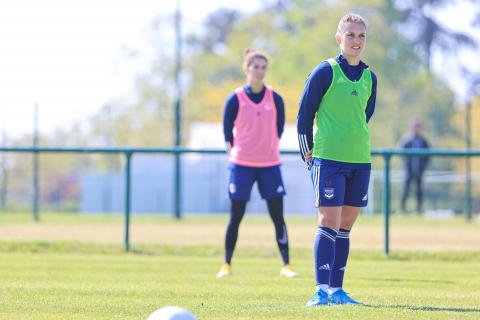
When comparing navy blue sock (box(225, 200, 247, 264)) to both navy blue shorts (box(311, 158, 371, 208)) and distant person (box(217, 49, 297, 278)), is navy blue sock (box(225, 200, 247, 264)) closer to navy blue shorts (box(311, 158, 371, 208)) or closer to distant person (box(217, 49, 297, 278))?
distant person (box(217, 49, 297, 278))

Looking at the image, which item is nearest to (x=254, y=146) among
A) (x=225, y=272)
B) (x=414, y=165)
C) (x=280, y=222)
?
(x=280, y=222)

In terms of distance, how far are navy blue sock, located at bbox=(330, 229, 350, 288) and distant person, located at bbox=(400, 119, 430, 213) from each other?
1653 centimetres

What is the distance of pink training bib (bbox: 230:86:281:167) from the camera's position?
475 inches

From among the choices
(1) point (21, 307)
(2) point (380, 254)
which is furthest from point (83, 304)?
(2) point (380, 254)

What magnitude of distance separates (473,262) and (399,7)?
45.9 metres

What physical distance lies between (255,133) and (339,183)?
343 cm

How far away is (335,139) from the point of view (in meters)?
8.80

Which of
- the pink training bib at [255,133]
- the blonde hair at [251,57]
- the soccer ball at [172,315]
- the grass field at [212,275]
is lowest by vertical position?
the grass field at [212,275]

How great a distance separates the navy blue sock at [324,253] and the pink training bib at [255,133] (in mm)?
3356

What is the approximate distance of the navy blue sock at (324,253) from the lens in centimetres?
873

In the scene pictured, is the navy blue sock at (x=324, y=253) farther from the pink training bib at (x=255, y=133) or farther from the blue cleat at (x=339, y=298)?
the pink training bib at (x=255, y=133)

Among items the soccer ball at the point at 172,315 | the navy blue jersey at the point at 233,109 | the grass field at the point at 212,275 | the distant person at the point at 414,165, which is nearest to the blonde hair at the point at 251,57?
the navy blue jersey at the point at 233,109

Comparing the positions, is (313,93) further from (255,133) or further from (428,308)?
(255,133)

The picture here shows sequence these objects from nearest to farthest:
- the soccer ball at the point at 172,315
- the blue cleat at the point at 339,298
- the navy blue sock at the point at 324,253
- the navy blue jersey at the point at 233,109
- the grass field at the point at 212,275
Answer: the soccer ball at the point at 172,315
the grass field at the point at 212,275
the navy blue sock at the point at 324,253
the blue cleat at the point at 339,298
the navy blue jersey at the point at 233,109
